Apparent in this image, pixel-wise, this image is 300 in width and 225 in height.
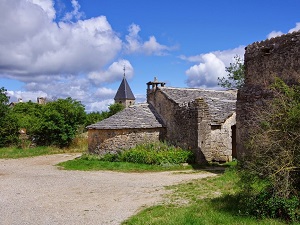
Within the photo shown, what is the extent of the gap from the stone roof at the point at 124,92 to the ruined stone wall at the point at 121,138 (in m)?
44.7

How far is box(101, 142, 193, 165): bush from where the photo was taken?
17406 mm

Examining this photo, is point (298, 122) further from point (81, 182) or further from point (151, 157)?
point (151, 157)

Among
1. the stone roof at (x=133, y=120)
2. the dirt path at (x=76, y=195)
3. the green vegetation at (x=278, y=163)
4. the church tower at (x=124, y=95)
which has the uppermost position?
the church tower at (x=124, y=95)

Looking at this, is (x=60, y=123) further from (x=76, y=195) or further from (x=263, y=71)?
(x=263, y=71)

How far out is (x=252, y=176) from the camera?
7223 mm

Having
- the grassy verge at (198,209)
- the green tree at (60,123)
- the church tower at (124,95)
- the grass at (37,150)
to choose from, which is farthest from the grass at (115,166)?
the church tower at (124,95)

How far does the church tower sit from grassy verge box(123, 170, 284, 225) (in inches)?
2135

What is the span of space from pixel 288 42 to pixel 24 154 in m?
20.5

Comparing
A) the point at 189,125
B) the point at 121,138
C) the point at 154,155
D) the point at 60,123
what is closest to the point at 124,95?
the point at 60,123

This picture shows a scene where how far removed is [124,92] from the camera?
218ft

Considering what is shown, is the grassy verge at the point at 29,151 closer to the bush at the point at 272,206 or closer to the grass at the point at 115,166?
the grass at the point at 115,166

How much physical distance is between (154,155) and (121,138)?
3.16 metres

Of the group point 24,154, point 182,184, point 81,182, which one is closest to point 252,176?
point 182,184

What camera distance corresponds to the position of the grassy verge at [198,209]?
22.6ft
